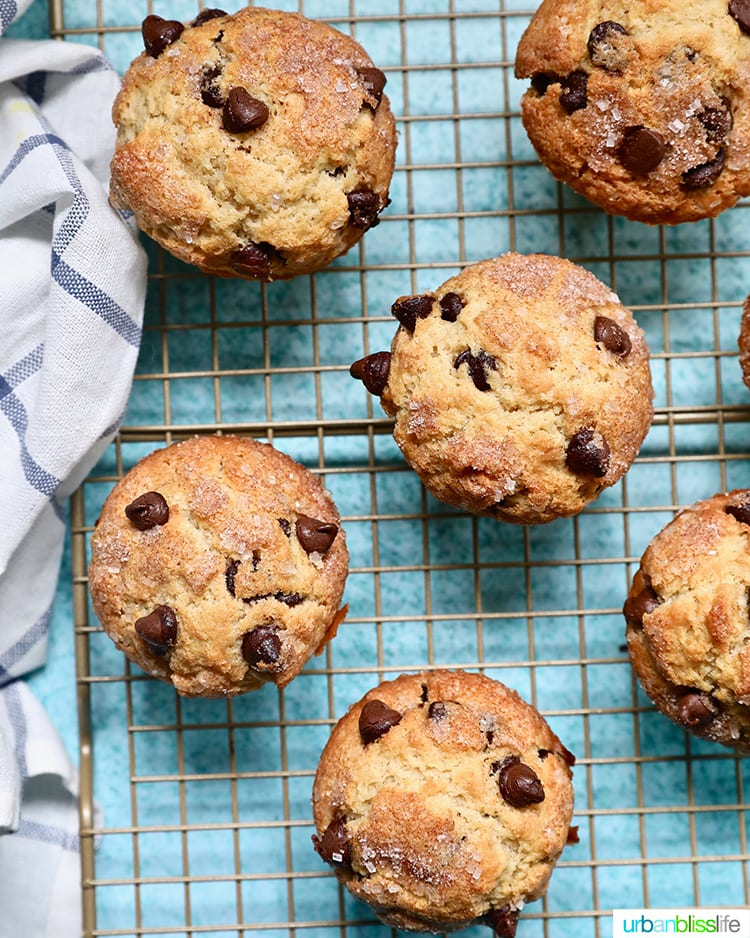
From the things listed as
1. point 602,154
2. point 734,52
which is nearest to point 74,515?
point 602,154

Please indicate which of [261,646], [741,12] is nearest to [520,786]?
[261,646]

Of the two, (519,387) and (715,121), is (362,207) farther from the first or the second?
(715,121)

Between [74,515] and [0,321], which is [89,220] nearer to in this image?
[0,321]

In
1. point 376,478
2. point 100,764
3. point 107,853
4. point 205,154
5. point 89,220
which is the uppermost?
point 205,154

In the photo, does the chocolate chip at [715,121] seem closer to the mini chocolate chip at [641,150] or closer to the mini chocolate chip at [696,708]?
the mini chocolate chip at [641,150]

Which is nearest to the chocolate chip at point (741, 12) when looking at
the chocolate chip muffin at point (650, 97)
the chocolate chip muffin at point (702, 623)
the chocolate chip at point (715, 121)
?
the chocolate chip muffin at point (650, 97)

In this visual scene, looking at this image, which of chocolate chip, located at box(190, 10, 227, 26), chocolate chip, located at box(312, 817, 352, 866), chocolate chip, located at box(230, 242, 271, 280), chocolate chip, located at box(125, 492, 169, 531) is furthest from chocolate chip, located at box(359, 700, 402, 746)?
chocolate chip, located at box(190, 10, 227, 26)

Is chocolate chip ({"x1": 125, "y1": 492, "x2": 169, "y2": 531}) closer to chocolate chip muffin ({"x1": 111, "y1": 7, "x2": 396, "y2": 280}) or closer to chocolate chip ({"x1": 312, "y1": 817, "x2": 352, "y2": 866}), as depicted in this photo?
chocolate chip muffin ({"x1": 111, "y1": 7, "x2": 396, "y2": 280})
